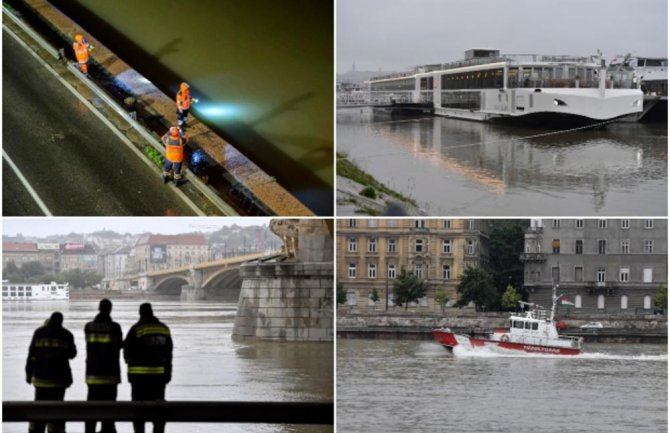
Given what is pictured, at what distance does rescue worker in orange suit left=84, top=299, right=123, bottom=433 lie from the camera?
698 cm

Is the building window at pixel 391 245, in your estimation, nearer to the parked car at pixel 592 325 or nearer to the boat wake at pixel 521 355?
the boat wake at pixel 521 355

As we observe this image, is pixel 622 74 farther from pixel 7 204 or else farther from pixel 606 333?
pixel 7 204

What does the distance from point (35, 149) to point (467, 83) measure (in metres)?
2.78

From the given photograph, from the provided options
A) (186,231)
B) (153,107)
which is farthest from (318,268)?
(153,107)

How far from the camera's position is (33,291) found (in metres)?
7.29

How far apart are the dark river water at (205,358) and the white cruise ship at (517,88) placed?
1.71 m

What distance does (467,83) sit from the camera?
7176 millimetres

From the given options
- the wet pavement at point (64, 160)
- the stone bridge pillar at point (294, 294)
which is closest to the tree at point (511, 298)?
the stone bridge pillar at point (294, 294)

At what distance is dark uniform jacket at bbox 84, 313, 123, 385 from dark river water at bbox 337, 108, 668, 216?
182 centimetres

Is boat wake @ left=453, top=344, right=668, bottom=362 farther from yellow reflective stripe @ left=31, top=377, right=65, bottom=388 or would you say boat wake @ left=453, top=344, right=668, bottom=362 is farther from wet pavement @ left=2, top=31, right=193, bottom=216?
yellow reflective stripe @ left=31, top=377, right=65, bottom=388

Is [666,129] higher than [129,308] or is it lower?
higher

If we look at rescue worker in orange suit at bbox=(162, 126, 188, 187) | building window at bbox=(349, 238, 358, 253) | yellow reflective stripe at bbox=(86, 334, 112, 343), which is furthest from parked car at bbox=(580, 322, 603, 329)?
yellow reflective stripe at bbox=(86, 334, 112, 343)

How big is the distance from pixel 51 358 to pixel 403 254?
225 centimetres

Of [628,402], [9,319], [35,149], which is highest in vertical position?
[35,149]
